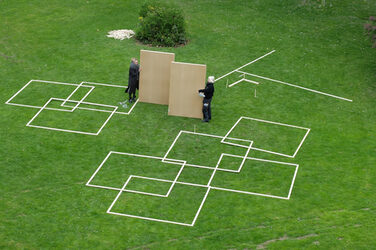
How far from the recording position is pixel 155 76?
21.5 meters

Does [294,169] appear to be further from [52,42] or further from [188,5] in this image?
[188,5]

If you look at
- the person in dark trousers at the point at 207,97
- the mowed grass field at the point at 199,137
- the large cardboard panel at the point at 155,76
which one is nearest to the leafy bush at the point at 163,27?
the mowed grass field at the point at 199,137

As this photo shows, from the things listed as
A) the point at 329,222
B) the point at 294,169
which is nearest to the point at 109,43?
the point at 294,169

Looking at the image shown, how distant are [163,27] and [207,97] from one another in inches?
288

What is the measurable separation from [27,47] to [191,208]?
13612mm

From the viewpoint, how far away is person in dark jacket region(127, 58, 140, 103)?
21391 millimetres

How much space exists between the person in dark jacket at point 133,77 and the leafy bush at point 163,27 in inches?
210

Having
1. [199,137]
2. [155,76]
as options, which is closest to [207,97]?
[199,137]

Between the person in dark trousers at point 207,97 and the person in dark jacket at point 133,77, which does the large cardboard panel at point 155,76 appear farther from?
the person in dark trousers at point 207,97

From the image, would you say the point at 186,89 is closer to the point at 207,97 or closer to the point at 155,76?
the point at 207,97

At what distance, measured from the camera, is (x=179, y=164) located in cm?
1828

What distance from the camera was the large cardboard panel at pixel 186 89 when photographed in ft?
66.7

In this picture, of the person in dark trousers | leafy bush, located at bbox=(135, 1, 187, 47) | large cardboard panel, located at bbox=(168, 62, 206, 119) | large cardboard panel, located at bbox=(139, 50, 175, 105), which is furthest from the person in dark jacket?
leafy bush, located at bbox=(135, 1, 187, 47)

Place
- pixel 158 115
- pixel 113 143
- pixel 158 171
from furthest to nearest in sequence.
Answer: pixel 158 115
pixel 113 143
pixel 158 171
